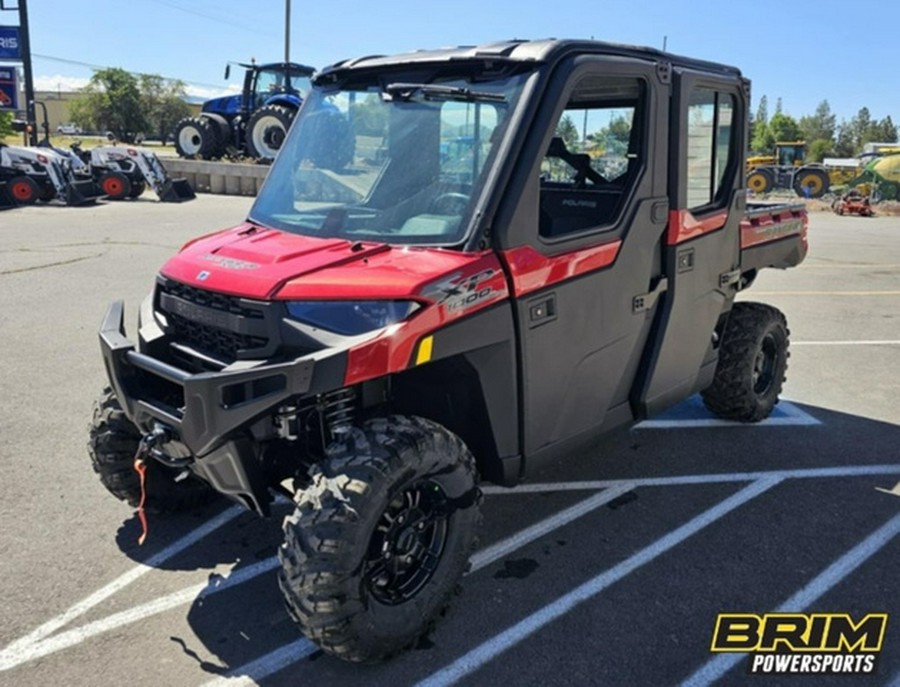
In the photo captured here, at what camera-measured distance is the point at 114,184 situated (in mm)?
21641

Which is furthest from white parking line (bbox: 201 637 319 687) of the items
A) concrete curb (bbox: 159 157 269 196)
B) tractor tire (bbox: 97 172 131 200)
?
concrete curb (bbox: 159 157 269 196)

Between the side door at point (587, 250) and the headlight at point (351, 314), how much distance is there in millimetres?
588

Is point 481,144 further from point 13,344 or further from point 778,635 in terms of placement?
point 13,344

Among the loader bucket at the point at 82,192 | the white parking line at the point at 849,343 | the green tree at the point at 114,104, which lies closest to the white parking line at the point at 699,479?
the white parking line at the point at 849,343

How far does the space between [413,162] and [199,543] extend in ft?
7.22

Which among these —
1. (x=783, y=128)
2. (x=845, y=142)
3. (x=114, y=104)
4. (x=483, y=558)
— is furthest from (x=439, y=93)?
(x=845, y=142)

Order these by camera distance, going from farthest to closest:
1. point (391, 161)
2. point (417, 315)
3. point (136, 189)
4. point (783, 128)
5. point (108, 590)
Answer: point (783, 128)
point (136, 189)
point (391, 161)
point (108, 590)
point (417, 315)

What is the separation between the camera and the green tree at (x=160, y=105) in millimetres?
97188

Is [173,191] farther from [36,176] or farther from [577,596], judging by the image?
[577,596]

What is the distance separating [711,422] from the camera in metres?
5.77

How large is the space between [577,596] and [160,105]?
Result: 106692 millimetres

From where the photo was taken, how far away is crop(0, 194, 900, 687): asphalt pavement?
3.04 meters

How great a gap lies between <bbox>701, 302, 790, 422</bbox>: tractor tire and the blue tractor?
55.2 ft

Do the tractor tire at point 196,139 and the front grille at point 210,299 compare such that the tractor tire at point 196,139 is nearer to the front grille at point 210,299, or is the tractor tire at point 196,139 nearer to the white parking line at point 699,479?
the white parking line at point 699,479
